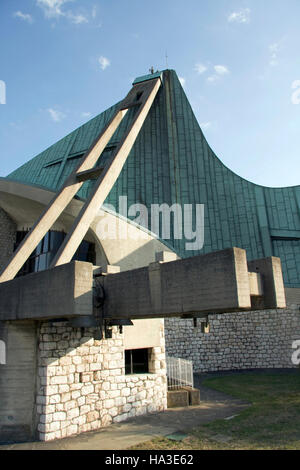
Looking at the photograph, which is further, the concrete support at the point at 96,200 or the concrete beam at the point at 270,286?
the concrete support at the point at 96,200

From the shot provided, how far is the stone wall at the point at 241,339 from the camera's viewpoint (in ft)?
62.5

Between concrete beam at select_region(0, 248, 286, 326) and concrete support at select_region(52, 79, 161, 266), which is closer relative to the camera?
concrete beam at select_region(0, 248, 286, 326)

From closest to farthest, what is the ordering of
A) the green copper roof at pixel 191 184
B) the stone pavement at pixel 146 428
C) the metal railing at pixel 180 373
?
the stone pavement at pixel 146 428, the metal railing at pixel 180 373, the green copper roof at pixel 191 184

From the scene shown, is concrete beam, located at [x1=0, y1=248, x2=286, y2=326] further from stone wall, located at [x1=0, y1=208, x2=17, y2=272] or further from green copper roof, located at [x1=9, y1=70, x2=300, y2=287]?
green copper roof, located at [x1=9, y1=70, x2=300, y2=287]

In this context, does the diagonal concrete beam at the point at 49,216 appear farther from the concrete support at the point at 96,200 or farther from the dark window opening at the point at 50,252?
the dark window opening at the point at 50,252

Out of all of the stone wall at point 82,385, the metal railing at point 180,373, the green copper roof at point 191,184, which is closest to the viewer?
the stone wall at point 82,385

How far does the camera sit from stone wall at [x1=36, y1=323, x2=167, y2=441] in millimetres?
8078

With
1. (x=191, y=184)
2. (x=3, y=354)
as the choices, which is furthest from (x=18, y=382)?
(x=191, y=184)

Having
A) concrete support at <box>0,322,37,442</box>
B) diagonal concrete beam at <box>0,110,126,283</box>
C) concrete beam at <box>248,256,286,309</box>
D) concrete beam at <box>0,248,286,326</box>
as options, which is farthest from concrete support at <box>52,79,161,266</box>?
concrete beam at <box>248,256,286,309</box>

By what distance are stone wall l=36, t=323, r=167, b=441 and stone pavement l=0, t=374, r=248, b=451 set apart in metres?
0.31

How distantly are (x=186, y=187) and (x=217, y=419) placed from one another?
52.5 ft

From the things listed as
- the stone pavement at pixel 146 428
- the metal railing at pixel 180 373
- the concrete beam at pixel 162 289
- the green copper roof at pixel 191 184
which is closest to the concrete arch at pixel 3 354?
the concrete beam at pixel 162 289

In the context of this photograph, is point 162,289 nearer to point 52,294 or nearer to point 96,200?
point 52,294

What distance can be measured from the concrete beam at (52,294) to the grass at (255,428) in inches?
137
